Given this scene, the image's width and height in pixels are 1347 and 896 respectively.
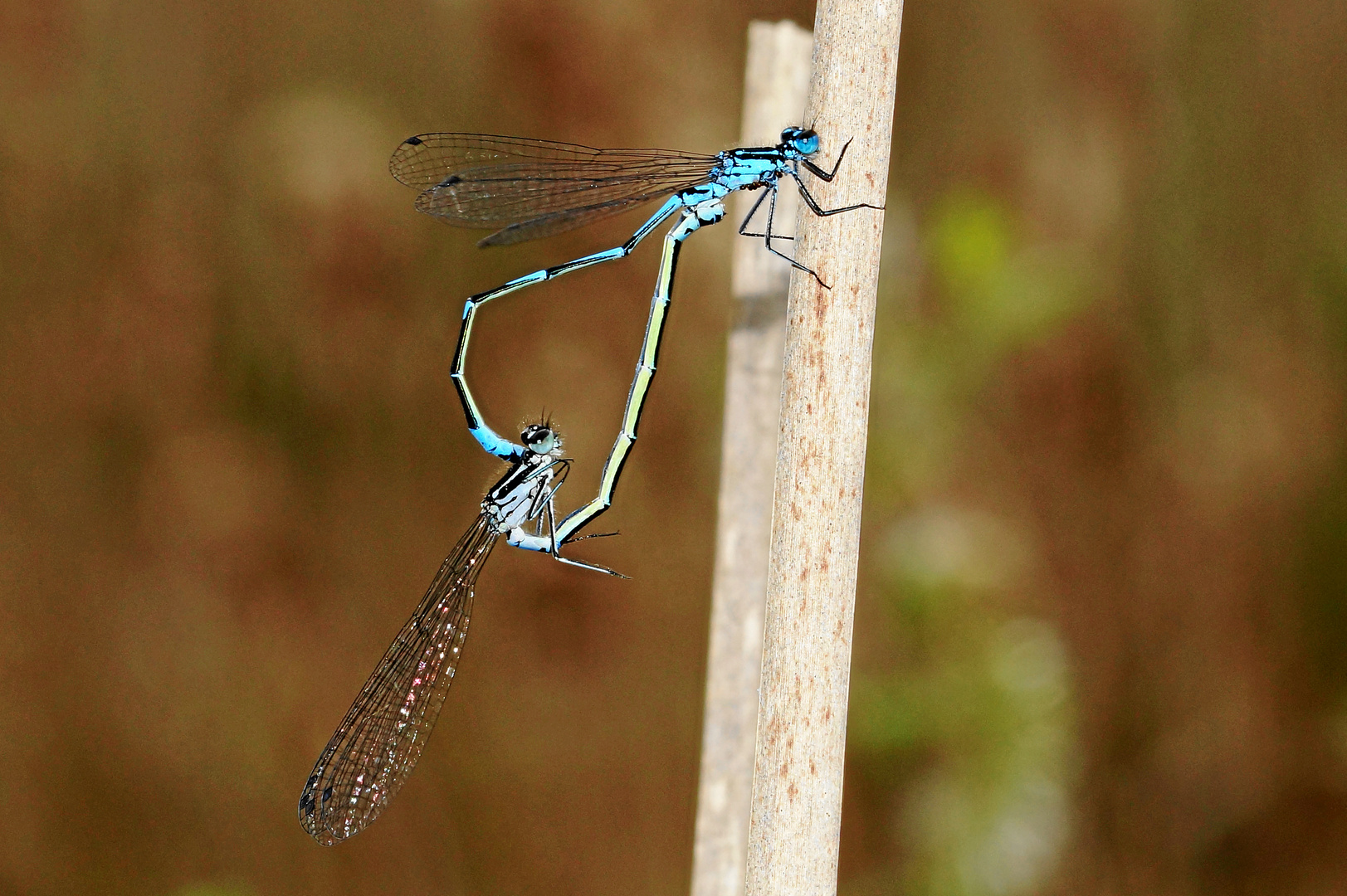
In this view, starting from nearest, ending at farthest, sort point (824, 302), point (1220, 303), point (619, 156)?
1. point (824, 302)
2. point (619, 156)
3. point (1220, 303)

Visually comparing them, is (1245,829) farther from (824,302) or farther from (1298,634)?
(824,302)

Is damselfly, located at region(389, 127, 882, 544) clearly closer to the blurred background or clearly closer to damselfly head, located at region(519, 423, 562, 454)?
damselfly head, located at region(519, 423, 562, 454)

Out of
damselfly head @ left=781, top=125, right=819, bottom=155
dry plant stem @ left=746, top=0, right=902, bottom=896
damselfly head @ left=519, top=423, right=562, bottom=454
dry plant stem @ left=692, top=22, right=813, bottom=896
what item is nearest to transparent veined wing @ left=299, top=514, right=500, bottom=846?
damselfly head @ left=519, top=423, right=562, bottom=454

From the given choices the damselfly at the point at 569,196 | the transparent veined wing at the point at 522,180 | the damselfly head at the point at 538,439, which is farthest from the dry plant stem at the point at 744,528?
the damselfly head at the point at 538,439

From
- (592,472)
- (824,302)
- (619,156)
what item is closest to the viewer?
(824,302)

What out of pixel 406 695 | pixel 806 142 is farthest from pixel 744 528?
pixel 406 695

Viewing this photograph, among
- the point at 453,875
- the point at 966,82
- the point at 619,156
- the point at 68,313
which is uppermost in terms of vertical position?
the point at 966,82

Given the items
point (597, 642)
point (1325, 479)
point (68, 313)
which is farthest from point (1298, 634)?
point (68, 313)
